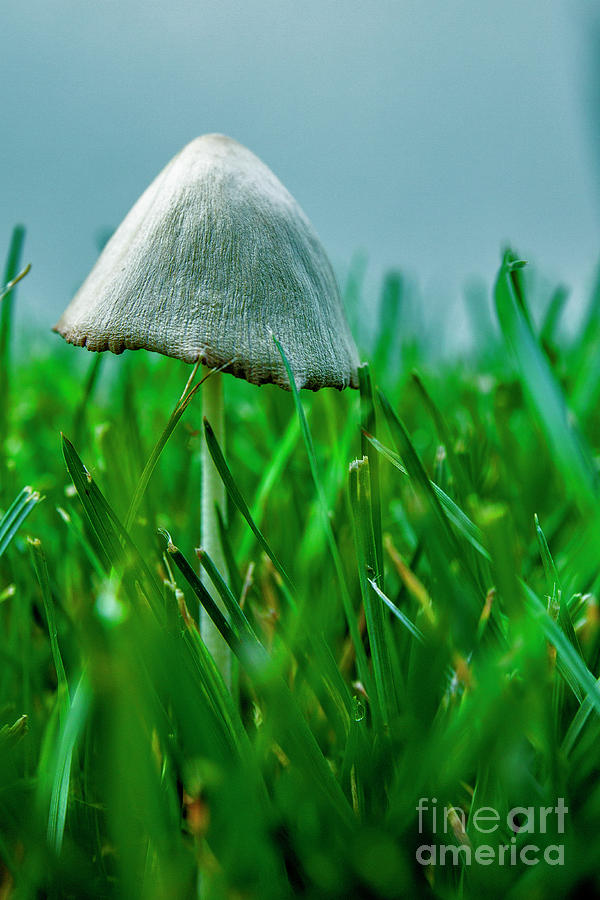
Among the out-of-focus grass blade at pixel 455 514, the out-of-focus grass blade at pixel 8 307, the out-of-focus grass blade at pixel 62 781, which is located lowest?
the out-of-focus grass blade at pixel 62 781

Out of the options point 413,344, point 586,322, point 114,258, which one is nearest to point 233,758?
point 114,258

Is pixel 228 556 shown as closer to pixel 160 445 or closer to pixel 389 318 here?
pixel 160 445

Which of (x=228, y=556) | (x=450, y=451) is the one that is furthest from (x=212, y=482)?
(x=450, y=451)

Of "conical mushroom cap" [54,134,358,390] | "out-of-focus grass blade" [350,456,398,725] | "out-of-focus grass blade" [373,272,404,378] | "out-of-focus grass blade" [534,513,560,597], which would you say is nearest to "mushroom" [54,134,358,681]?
"conical mushroom cap" [54,134,358,390]

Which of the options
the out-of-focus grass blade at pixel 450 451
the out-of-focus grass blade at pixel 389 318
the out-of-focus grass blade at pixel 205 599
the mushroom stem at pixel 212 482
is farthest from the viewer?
the out-of-focus grass blade at pixel 389 318

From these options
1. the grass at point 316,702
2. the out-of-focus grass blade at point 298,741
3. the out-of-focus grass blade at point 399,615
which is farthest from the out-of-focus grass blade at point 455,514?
the out-of-focus grass blade at point 298,741

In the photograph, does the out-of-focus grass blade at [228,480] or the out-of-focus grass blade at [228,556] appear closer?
the out-of-focus grass blade at [228,480]

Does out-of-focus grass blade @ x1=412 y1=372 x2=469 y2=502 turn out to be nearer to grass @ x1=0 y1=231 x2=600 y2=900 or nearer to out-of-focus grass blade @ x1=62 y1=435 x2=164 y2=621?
grass @ x1=0 y1=231 x2=600 y2=900

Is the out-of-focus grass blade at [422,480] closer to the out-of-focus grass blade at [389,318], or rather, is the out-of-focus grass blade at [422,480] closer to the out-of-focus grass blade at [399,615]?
the out-of-focus grass blade at [399,615]
